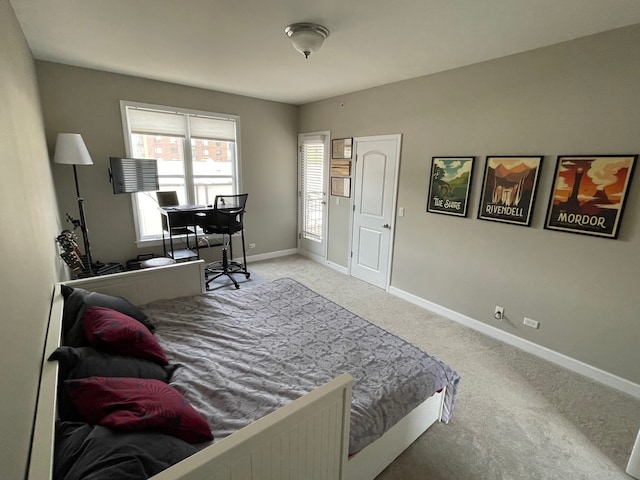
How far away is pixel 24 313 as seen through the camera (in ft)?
3.83

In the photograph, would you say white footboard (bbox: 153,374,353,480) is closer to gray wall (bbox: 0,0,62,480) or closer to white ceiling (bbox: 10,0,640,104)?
gray wall (bbox: 0,0,62,480)

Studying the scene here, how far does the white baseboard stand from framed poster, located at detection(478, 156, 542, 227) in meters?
1.11

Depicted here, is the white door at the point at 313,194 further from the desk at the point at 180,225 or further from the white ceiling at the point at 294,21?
the desk at the point at 180,225

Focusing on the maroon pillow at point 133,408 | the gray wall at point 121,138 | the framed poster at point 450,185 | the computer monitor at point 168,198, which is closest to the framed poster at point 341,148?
the gray wall at point 121,138

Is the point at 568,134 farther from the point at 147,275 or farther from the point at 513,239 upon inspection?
the point at 147,275

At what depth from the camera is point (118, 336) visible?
1.53 meters

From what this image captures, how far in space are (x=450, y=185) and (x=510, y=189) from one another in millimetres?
596

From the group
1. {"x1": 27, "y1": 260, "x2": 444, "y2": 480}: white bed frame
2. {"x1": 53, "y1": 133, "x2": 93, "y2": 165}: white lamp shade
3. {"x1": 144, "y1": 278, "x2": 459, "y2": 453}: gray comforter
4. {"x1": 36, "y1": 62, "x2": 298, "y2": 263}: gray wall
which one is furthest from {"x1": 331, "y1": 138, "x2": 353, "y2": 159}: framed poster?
{"x1": 27, "y1": 260, "x2": 444, "y2": 480}: white bed frame

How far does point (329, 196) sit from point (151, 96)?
9.14ft

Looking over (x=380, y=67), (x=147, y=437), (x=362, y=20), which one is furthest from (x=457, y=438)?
(x=380, y=67)

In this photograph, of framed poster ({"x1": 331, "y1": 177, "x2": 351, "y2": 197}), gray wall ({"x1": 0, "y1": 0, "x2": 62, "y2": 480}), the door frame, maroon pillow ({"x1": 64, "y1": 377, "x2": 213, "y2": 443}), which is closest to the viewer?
gray wall ({"x1": 0, "y1": 0, "x2": 62, "y2": 480})

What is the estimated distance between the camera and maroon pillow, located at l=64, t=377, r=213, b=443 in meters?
1.09

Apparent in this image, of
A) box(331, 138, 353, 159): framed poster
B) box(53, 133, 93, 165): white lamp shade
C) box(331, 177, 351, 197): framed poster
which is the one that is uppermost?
box(331, 138, 353, 159): framed poster

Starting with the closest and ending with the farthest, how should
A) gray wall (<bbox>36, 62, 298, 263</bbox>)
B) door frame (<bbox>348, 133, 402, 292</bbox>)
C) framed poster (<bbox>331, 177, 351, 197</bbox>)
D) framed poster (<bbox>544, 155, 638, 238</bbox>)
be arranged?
framed poster (<bbox>544, 155, 638, 238</bbox>), gray wall (<bbox>36, 62, 298, 263</bbox>), door frame (<bbox>348, 133, 402, 292</bbox>), framed poster (<bbox>331, 177, 351, 197</bbox>)
